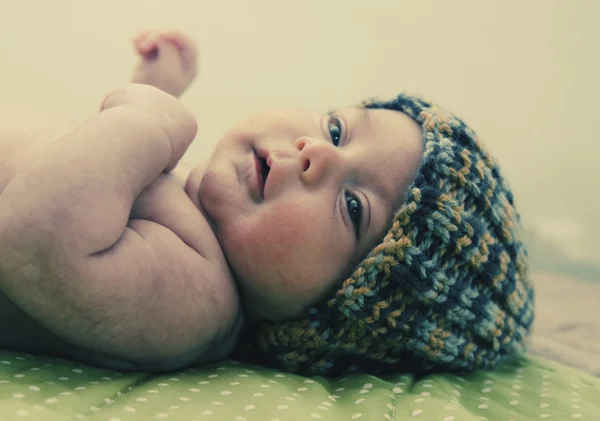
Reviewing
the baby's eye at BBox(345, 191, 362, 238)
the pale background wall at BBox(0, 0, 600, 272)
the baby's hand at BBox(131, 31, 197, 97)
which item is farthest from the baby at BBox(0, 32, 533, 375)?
the pale background wall at BBox(0, 0, 600, 272)

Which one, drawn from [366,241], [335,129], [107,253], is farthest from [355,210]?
[107,253]

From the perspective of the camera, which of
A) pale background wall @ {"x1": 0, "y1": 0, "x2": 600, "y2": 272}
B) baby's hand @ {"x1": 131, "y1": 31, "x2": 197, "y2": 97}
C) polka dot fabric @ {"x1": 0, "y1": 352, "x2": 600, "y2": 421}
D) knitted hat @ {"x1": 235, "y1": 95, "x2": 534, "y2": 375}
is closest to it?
polka dot fabric @ {"x1": 0, "y1": 352, "x2": 600, "y2": 421}

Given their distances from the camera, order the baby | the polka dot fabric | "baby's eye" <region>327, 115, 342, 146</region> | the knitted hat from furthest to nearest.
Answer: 1. "baby's eye" <region>327, 115, 342, 146</region>
2. the knitted hat
3. the baby
4. the polka dot fabric

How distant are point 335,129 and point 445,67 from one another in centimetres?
158

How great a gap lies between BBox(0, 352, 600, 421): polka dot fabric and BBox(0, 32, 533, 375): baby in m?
0.04

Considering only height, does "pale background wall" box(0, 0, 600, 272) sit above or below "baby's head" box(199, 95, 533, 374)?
above

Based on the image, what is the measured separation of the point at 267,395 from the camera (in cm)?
73

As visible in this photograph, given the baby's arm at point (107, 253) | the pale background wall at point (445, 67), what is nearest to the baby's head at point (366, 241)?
the baby's arm at point (107, 253)

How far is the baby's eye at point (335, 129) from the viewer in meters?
0.98

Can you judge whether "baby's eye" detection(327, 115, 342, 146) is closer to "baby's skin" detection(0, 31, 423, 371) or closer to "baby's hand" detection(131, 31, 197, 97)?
"baby's skin" detection(0, 31, 423, 371)

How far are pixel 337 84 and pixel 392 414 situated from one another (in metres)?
1.85

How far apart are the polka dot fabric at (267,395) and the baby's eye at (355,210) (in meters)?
0.23

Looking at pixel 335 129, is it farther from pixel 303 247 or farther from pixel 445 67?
pixel 445 67

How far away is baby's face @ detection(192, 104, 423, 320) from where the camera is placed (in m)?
0.87
